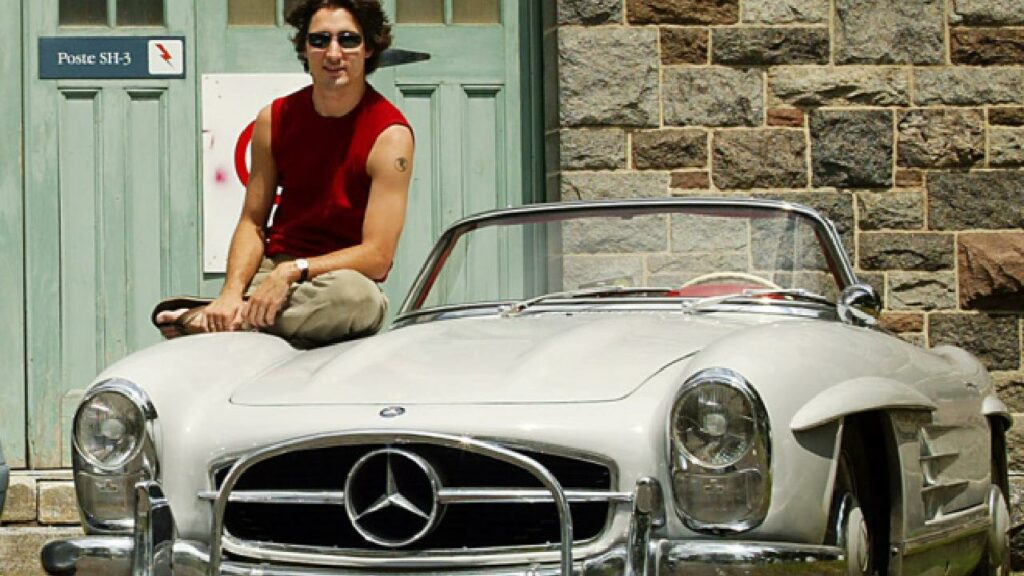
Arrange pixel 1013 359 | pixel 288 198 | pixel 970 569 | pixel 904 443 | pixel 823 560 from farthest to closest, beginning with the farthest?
pixel 1013 359 < pixel 288 198 < pixel 970 569 < pixel 904 443 < pixel 823 560

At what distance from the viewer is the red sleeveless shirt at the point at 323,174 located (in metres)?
5.42

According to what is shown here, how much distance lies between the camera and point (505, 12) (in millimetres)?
8266

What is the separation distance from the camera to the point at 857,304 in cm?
489

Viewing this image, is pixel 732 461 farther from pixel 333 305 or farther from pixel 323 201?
pixel 323 201

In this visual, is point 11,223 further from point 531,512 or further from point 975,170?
point 531,512

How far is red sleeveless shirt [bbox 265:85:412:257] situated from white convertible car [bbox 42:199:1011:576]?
2.11 ft

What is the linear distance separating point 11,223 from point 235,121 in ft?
3.59

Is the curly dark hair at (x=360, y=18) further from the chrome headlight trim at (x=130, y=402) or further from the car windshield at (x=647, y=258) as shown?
the chrome headlight trim at (x=130, y=402)

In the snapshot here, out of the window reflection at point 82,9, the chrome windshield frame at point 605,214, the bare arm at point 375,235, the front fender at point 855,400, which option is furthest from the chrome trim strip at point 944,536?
the window reflection at point 82,9

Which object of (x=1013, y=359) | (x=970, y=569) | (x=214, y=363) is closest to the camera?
(x=214, y=363)

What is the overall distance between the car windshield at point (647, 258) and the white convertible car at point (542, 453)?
0.51 feet

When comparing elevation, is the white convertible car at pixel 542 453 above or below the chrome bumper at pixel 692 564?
above

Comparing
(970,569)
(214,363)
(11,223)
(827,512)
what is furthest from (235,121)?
(827,512)

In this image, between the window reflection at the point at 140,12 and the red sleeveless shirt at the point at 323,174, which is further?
the window reflection at the point at 140,12
